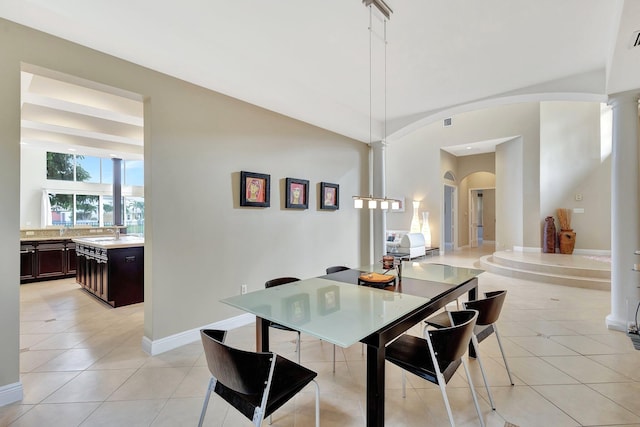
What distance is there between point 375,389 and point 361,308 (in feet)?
1.43

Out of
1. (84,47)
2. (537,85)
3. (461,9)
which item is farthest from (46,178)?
(537,85)

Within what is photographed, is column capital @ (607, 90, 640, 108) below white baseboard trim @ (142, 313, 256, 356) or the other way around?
the other way around

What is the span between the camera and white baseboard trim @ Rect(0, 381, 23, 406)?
196cm

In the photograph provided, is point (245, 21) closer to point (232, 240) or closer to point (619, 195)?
point (232, 240)

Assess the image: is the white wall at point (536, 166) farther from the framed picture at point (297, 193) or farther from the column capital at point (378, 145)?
the framed picture at point (297, 193)

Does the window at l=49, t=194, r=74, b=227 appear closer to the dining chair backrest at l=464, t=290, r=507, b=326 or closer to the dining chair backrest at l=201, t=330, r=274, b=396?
the dining chair backrest at l=201, t=330, r=274, b=396

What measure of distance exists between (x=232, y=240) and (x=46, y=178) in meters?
7.90

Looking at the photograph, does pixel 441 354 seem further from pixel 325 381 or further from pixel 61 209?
pixel 61 209

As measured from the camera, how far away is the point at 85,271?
464 centimetres

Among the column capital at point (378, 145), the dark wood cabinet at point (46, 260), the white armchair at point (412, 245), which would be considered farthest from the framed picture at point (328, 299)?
the dark wood cabinet at point (46, 260)

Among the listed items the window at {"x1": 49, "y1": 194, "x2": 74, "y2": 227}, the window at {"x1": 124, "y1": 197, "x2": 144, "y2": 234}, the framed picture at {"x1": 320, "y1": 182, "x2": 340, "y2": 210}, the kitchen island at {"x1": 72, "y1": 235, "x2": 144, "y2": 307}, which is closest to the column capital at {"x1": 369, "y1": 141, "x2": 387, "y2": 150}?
the framed picture at {"x1": 320, "y1": 182, "x2": 340, "y2": 210}

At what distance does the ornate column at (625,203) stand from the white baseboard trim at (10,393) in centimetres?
539

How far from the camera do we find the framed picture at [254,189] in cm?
331

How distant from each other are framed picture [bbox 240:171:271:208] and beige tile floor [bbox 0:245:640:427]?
4.83 ft
